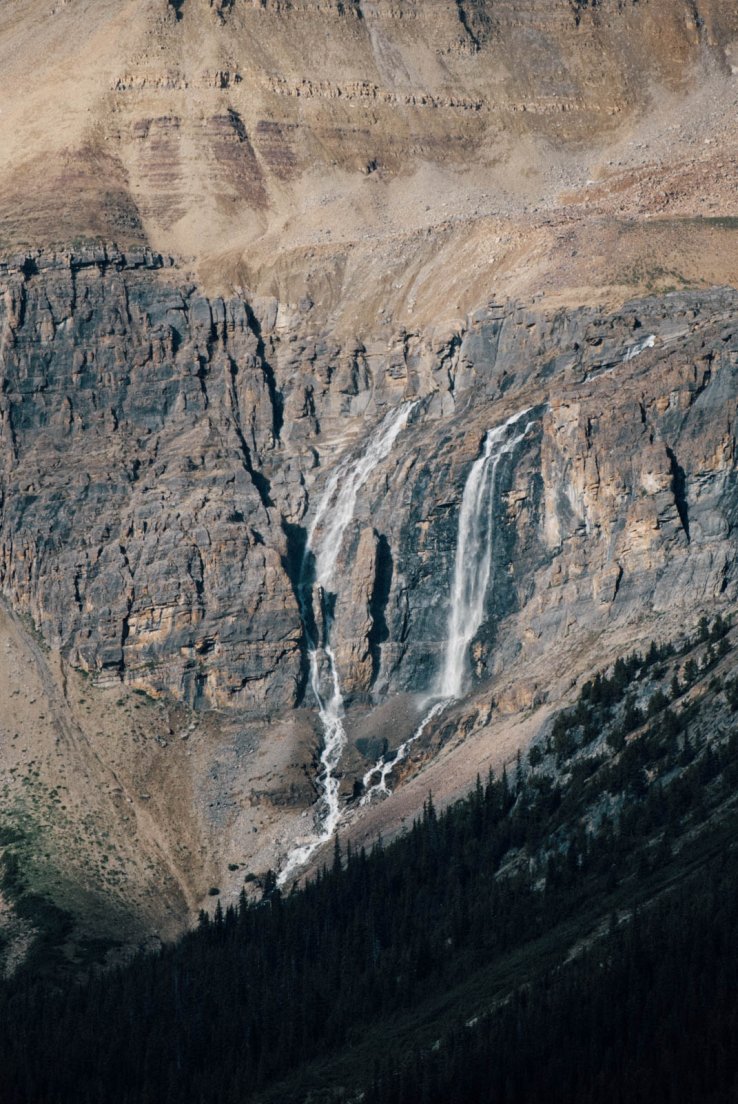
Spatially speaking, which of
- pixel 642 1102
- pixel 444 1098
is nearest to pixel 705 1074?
pixel 642 1102

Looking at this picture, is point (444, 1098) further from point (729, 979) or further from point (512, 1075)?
point (729, 979)

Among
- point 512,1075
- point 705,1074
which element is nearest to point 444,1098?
point 512,1075

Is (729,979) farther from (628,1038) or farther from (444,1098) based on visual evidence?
(444,1098)

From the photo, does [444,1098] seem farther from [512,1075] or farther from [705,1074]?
[705,1074]

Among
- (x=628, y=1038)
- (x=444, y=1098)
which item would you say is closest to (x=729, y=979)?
(x=628, y=1038)
